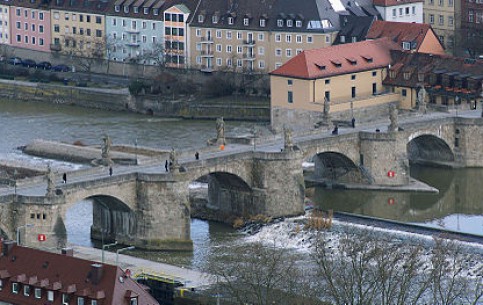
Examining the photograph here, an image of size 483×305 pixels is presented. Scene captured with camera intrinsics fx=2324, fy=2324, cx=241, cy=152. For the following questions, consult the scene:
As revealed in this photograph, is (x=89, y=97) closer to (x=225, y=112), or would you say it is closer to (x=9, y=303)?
(x=225, y=112)


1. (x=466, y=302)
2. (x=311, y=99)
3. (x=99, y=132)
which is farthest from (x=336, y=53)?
(x=466, y=302)

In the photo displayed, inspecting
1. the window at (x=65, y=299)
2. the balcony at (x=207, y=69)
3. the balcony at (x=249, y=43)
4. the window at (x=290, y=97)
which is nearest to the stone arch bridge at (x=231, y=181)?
the window at (x=290, y=97)

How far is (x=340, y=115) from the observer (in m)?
156

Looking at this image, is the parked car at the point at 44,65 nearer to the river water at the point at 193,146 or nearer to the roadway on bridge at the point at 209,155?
the river water at the point at 193,146

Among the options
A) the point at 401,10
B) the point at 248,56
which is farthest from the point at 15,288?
the point at 401,10

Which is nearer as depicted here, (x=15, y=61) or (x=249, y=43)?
(x=249, y=43)

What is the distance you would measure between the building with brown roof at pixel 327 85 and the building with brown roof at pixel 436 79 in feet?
2.96

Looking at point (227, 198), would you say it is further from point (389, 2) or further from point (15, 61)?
point (15, 61)

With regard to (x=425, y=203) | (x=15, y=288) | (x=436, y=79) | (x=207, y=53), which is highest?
(x=207, y=53)

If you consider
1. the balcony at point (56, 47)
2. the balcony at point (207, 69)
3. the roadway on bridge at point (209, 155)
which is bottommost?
the roadway on bridge at point (209, 155)

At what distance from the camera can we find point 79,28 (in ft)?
618

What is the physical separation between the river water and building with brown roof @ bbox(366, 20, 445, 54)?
39.1 feet

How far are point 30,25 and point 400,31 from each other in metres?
39.0

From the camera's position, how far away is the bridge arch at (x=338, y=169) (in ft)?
474
